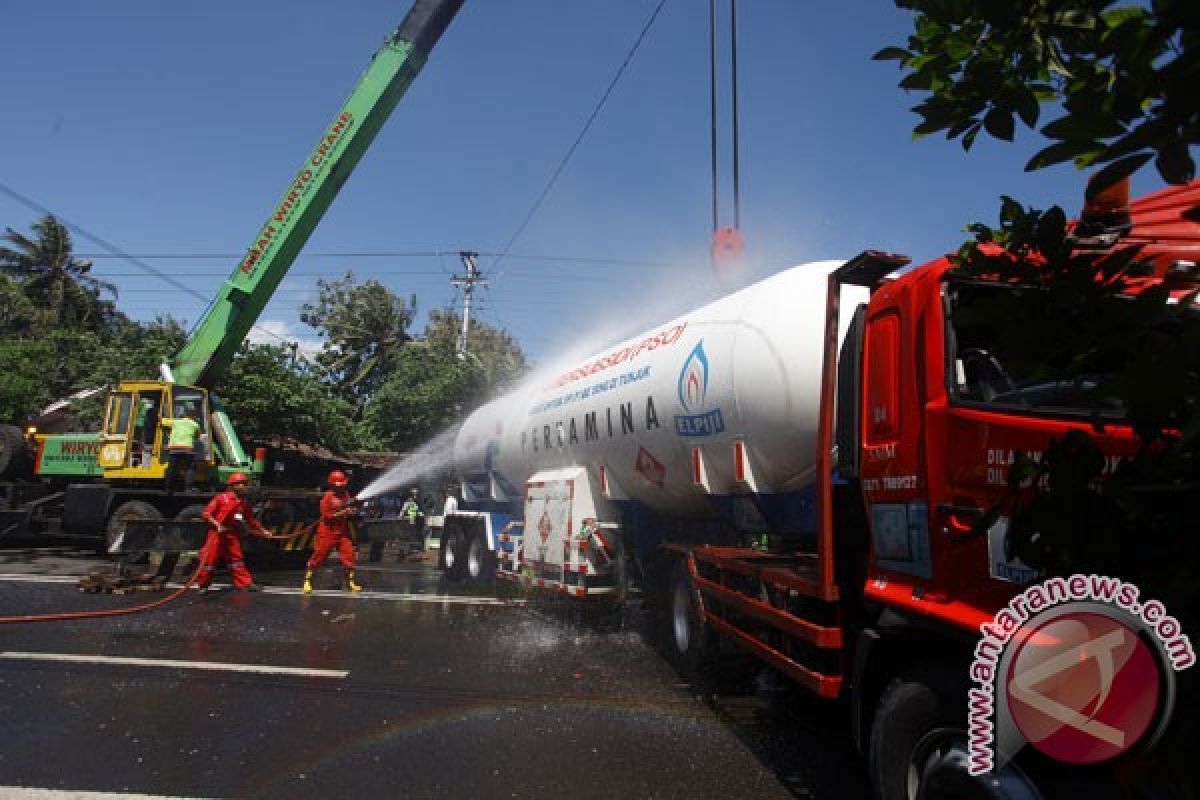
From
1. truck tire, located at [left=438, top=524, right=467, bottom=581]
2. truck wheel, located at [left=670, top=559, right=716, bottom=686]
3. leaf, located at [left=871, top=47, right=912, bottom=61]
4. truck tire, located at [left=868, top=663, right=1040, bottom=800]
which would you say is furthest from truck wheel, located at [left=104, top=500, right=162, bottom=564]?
leaf, located at [left=871, top=47, right=912, bottom=61]

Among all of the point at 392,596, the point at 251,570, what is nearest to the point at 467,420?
the point at 392,596

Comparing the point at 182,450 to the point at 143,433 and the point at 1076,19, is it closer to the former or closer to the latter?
the point at 143,433

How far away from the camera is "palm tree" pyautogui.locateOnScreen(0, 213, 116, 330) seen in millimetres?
39125

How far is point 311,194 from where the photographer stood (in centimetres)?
1322

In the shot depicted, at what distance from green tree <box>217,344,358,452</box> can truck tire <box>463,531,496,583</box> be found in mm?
11061

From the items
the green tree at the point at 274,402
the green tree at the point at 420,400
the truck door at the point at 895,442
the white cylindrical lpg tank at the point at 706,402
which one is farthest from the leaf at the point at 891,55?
the green tree at the point at 420,400

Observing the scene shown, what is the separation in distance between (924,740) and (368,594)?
9051 mm

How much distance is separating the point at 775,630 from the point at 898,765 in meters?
1.51

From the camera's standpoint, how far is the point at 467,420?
13203 mm

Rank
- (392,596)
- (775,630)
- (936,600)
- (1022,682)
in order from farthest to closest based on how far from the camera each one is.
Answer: (392,596), (775,630), (936,600), (1022,682)

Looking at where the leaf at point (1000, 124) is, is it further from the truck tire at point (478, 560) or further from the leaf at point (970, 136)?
the truck tire at point (478, 560)

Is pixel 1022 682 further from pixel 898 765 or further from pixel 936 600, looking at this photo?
pixel 898 765

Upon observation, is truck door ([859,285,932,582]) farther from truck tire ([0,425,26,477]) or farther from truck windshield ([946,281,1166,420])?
truck tire ([0,425,26,477])

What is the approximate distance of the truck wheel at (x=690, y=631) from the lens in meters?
6.04
